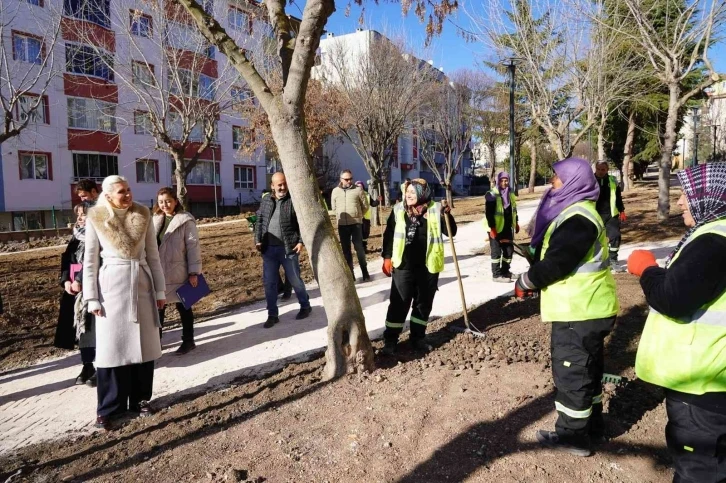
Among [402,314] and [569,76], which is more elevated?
[569,76]

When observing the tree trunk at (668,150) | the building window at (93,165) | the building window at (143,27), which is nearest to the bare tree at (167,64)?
the building window at (143,27)

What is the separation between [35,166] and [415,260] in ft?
84.3

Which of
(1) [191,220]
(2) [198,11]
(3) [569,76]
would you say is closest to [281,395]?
(1) [191,220]

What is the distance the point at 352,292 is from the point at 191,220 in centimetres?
216

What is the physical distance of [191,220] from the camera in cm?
522

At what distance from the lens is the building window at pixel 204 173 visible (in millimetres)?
31422

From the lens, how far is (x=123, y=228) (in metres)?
3.76

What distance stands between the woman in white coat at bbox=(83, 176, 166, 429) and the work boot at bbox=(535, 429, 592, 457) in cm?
293

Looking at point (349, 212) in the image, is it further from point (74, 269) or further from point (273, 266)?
point (74, 269)

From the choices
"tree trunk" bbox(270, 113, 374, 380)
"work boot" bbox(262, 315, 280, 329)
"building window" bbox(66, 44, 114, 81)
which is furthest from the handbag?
"building window" bbox(66, 44, 114, 81)

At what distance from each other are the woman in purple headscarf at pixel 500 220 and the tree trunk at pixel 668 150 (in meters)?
7.36

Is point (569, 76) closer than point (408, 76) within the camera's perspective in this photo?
Yes

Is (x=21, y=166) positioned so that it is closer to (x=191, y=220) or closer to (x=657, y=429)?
(x=191, y=220)

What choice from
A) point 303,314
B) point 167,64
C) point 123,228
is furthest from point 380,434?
point 167,64
